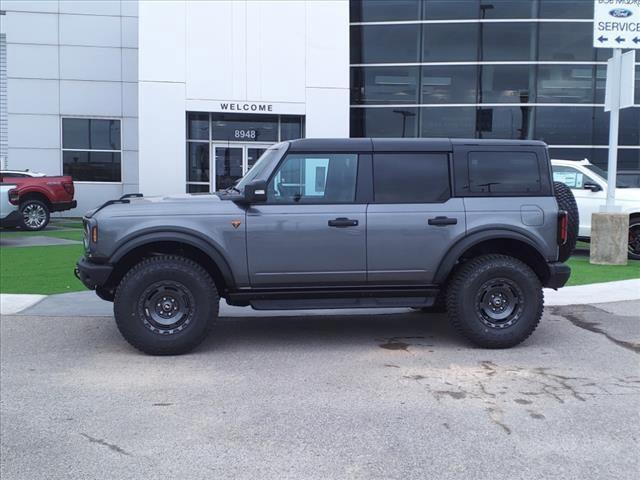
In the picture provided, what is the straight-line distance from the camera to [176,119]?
18703 millimetres

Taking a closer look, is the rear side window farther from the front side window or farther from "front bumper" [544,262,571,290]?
the front side window

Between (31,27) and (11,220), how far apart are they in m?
10.8

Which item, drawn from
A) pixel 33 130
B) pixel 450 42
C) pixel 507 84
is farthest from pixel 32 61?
pixel 507 84

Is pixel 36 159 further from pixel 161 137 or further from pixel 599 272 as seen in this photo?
pixel 599 272

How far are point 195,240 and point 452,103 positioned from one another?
16143mm

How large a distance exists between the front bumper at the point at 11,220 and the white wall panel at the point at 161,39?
605 cm

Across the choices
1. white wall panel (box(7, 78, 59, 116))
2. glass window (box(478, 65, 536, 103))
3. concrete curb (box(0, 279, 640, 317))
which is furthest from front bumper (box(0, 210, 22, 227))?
glass window (box(478, 65, 536, 103))

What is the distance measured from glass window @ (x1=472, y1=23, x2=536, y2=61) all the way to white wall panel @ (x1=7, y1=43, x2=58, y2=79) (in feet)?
46.6

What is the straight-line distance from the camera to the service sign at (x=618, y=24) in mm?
11758

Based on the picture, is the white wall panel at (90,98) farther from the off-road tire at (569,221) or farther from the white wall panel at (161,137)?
the off-road tire at (569,221)

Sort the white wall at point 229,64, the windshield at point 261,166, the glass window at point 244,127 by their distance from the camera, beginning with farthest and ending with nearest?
the glass window at point 244,127 → the white wall at point 229,64 → the windshield at point 261,166

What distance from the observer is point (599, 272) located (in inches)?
429

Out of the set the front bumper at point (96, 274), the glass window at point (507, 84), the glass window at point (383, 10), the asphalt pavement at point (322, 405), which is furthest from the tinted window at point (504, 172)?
the glass window at point (383, 10)

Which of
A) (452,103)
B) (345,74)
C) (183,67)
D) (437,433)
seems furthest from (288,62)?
(437,433)
